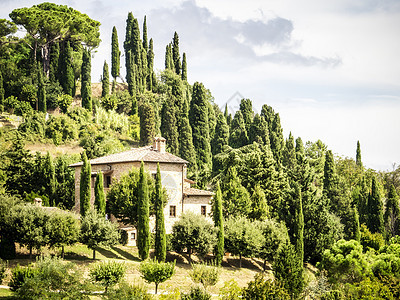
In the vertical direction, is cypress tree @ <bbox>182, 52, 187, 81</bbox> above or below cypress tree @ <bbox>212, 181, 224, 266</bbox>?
above

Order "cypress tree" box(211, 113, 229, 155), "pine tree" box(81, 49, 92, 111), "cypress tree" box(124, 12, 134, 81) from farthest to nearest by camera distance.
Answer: "cypress tree" box(124, 12, 134, 81) → "pine tree" box(81, 49, 92, 111) → "cypress tree" box(211, 113, 229, 155)

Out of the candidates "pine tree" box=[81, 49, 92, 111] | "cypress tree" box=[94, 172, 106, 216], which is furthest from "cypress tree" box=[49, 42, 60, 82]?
"cypress tree" box=[94, 172, 106, 216]

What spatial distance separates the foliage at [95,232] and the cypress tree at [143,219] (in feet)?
8.87

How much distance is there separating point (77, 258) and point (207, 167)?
2934 centimetres

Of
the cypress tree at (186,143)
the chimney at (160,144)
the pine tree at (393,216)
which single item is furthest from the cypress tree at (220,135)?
the chimney at (160,144)

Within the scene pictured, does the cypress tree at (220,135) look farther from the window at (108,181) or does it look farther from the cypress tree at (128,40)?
the window at (108,181)

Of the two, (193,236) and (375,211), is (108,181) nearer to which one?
(193,236)

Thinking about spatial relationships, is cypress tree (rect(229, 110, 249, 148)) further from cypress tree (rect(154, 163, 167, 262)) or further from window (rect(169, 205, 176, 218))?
cypress tree (rect(154, 163, 167, 262))

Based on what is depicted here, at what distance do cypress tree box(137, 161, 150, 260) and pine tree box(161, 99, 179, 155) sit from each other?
2325 cm

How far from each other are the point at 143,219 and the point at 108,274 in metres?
9.42

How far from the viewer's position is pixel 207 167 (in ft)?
200

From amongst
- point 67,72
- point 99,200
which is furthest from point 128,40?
point 99,200

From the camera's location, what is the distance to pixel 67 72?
70875 millimetres

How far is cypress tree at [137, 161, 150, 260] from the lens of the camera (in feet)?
118
